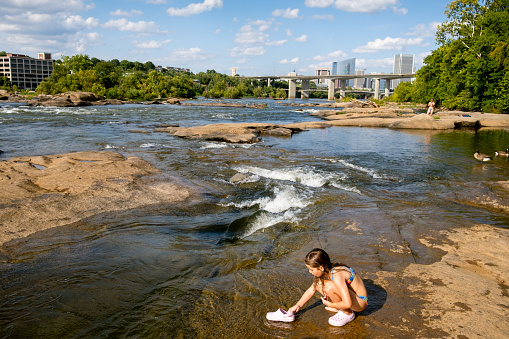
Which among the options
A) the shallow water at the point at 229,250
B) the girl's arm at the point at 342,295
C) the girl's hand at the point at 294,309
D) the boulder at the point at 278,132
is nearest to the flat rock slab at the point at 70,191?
the shallow water at the point at 229,250

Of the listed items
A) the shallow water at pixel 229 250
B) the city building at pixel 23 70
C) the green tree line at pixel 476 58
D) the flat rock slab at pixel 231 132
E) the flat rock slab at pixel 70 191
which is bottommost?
the shallow water at pixel 229 250

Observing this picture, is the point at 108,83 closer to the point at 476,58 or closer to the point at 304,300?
the point at 476,58

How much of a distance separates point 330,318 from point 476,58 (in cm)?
4191

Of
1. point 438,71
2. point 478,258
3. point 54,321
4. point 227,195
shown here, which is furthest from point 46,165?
point 438,71

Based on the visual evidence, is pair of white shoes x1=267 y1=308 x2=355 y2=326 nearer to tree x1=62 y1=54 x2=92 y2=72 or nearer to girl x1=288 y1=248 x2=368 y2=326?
girl x1=288 y1=248 x2=368 y2=326

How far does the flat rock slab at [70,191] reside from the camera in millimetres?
6828

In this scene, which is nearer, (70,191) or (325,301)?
(325,301)

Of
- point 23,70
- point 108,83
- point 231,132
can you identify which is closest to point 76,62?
point 108,83

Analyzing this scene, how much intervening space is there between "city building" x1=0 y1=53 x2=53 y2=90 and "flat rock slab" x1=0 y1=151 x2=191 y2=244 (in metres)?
178

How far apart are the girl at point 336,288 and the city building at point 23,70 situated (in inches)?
7344

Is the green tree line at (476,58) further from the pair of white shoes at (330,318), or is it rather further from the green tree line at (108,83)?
the green tree line at (108,83)

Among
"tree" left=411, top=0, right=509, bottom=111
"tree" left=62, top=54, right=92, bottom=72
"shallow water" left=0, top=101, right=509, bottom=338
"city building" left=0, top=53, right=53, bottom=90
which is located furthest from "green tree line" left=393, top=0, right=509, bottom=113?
"city building" left=0, top=53, right=53, bottom=90

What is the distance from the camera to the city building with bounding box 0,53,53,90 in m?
154

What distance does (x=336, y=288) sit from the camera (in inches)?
161
